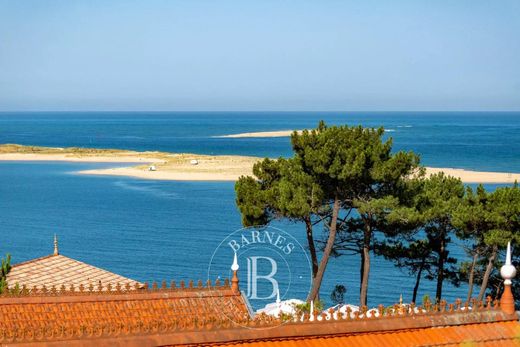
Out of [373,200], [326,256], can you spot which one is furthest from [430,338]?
[326,256]

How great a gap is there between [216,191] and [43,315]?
5296 centimetres

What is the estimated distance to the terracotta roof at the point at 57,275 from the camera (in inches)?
741

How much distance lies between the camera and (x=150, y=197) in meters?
60.9

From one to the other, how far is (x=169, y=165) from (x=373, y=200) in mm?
66854

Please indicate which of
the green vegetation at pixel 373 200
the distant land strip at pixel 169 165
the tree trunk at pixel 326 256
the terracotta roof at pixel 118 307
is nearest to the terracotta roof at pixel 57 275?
the green vegetation at pixel 373 200

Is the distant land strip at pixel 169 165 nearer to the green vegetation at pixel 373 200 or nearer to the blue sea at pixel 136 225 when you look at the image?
the blue sea at pixel 136 225

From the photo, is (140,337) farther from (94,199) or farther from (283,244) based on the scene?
(94,199)

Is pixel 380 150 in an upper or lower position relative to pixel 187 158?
upper

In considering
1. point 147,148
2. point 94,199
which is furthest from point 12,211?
point 147,148

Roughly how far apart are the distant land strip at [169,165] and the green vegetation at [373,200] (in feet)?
141

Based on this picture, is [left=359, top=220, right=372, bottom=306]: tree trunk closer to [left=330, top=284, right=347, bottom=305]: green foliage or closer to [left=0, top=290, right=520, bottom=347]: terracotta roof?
[left=330, top=284, right=347, bottom=305]: green foliage

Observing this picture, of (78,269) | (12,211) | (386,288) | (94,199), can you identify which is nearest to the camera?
(78,269)

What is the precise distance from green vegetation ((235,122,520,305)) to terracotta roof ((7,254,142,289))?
5227 millimetres

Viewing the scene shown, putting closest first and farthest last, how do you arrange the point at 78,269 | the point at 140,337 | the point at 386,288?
the point at 140,337 → the point at 78,269 → the point at 386,288
